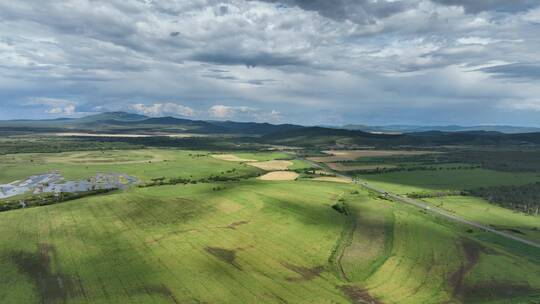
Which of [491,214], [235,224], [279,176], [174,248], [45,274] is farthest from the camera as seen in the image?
[279,176]

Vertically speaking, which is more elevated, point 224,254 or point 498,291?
point 224,254

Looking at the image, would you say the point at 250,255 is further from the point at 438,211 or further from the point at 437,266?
the point at 438,211

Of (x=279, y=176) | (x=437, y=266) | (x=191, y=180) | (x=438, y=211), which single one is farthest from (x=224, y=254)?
(x=279, y=176)

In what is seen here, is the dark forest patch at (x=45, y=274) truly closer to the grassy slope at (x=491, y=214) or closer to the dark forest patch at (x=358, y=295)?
the dark forest patch at (x=358, y=295)

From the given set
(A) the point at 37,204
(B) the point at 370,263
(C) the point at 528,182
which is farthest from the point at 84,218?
(C) the point at 528,182

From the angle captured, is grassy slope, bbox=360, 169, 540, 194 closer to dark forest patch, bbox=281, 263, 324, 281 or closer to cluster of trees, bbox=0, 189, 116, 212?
dark forest patch, bbox=281, 263, 324, 281

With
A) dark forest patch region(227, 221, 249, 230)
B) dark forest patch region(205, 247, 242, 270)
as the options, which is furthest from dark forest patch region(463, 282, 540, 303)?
dark forest patch region(227, 221, 249, 230)
